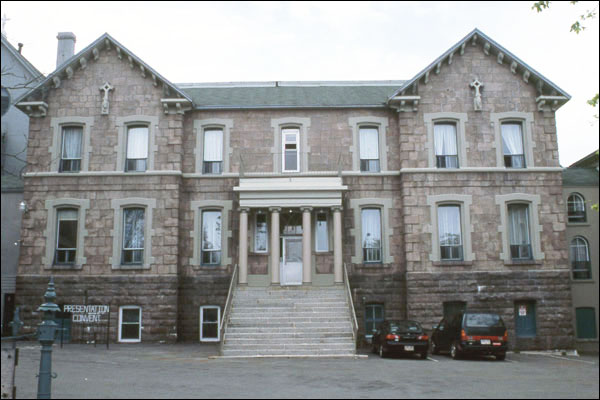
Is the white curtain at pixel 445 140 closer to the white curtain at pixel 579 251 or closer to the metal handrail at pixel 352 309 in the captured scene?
the metal handrail at pixel 352 309

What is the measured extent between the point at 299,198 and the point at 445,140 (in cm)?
676

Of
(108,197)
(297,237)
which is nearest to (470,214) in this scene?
(297,237)

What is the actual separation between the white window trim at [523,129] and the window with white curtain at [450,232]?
112 inches

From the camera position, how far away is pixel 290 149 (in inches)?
1045

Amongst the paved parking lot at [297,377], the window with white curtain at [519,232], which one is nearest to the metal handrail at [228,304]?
the paved parking lot at [297,377]

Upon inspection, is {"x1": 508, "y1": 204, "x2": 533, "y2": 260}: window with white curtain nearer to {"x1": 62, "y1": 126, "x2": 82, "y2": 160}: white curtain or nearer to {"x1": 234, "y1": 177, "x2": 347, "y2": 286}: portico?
{"x1": 234, "y1": 177, "x2": 347, "y2": 286}: portico

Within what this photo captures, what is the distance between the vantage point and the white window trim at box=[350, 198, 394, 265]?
25.5 meters

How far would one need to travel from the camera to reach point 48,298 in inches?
411

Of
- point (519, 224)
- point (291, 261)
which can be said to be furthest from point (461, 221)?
point (291, 261)

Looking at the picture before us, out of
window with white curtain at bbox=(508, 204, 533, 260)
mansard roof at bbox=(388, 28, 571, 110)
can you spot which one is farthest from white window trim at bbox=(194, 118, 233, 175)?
window with white curtain at bbox=(508, 204, 533, 260)

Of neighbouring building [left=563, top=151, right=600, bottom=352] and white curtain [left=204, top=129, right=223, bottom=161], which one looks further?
neighbouring building [left=563, top=151, right=600, bottom=352]

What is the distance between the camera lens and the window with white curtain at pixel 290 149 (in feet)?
86.4

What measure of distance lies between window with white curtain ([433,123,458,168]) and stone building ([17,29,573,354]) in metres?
0.06

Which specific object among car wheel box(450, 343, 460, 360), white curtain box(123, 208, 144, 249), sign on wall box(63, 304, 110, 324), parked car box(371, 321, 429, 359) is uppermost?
white curtain box(123, 208, 144, 249)
